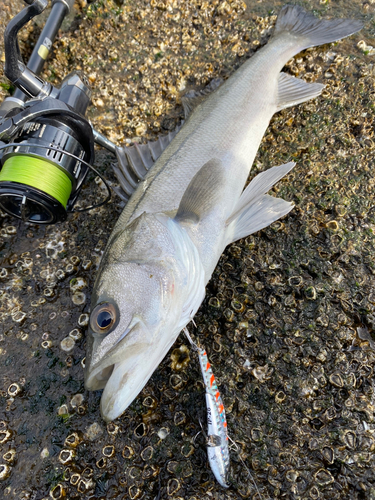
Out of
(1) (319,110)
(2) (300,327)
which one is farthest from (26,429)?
(1) (319,110)

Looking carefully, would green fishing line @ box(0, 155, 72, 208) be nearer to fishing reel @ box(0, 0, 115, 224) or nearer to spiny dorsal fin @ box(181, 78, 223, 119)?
fishing reel @ box(0, 0, 115, 224)

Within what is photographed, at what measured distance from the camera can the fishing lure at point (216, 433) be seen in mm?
1623

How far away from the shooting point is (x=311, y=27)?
10.3 ft

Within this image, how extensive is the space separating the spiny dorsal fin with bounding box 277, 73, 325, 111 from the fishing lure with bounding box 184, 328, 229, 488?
2378mm

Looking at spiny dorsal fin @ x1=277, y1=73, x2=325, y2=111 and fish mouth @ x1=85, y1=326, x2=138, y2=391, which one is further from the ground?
spiny dorsal fin @ x1=277, y1=73, x2=325, y2=111

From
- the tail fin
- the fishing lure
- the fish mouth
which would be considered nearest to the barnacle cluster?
the fishing lure

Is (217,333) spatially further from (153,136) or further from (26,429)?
(153,136)

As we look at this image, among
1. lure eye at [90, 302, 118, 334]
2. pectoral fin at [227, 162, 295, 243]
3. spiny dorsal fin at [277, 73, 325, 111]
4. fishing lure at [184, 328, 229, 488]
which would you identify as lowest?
fishing lure at [184, 328, 229, 488]

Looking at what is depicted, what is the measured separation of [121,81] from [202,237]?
6.92ft

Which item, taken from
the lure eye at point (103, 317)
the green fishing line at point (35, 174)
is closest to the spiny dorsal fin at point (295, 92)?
the green fishing line at point (35, 174)

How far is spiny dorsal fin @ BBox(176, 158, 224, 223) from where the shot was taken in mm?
1995

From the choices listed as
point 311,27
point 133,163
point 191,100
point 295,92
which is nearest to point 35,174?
point 133,163

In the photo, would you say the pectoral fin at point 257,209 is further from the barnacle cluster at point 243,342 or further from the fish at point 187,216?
the barnacle cluster at point 243,342

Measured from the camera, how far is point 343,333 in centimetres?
195
